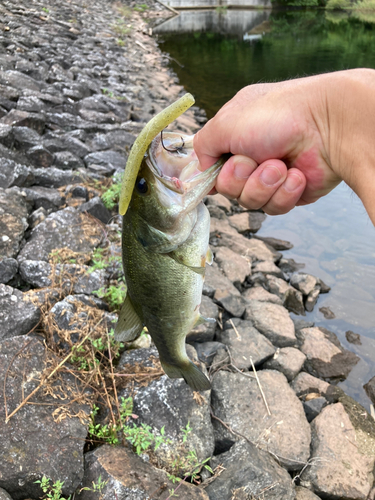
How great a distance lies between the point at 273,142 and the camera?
6.12 feet

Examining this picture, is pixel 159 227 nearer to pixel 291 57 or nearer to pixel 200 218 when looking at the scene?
pixel 200 218

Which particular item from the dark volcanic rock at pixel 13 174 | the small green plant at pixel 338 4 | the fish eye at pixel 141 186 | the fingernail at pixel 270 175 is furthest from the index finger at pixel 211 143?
Answer: the small green plant at pixel 338 4

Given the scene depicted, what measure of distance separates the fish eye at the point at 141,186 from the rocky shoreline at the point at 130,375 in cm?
195

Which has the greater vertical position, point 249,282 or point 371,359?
point 249,282

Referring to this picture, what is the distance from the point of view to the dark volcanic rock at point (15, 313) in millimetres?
3307

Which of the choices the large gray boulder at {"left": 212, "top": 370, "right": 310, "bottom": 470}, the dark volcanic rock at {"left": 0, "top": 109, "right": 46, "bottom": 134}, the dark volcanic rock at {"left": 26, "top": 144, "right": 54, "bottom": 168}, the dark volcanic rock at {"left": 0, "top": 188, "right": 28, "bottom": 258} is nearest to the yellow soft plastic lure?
the large gray boulder at {"left": 212, "top": 370, "right": 310, "bottom": 470}

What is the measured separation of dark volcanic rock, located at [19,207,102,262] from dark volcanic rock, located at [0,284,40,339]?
2.10 feet

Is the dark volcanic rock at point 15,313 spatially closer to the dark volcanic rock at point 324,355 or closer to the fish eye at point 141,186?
the fish eye at point 141,186

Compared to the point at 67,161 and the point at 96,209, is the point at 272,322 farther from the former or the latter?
the point at 67,161

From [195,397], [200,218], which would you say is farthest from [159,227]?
[195,397]

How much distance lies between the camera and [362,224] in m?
7.99

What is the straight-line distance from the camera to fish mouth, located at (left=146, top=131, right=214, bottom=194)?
5.78 ft

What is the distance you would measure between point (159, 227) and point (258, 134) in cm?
66

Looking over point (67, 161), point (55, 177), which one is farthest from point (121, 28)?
point (55, 177)
